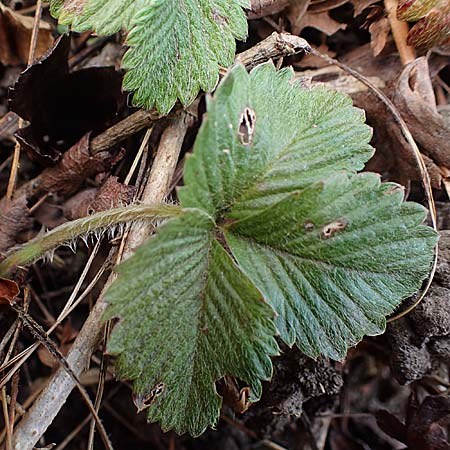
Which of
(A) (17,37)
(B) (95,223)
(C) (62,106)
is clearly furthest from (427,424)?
(A) (17,37)

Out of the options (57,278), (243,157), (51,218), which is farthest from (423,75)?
(57,278)

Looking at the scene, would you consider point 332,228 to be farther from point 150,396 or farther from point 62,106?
point 62,106

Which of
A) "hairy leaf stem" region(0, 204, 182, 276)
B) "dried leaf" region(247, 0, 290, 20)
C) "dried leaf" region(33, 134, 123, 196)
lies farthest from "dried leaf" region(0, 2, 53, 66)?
"hairy leaf stem" region(0, 204, 182, 276)

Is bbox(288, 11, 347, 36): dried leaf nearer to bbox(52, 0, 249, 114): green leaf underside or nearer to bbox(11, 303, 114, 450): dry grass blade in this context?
bbox(52, 0, 249, 114): green leaf underside

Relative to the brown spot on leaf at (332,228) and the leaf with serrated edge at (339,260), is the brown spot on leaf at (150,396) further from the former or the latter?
the brown spot on leaf at (332,228)

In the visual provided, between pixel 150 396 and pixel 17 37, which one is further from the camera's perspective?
pixel 17 37

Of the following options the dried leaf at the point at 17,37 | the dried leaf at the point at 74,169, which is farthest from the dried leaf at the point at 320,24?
the dried leaf at the point at 17,37

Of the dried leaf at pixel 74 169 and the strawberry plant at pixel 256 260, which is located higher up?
the dried leaf at pixel 74 169
